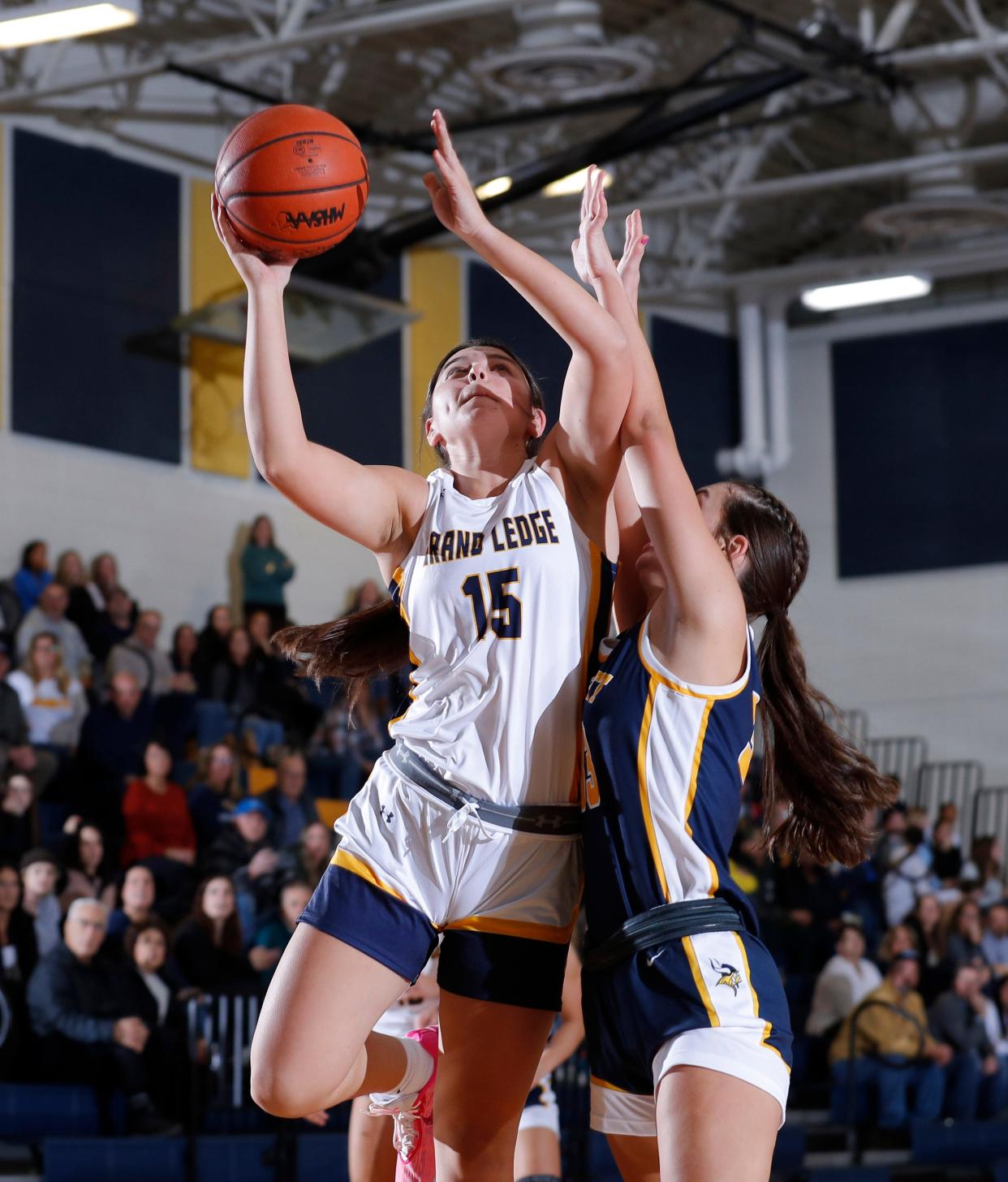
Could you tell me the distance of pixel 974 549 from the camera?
18297 mm

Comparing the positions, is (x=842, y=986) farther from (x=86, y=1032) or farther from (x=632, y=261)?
(x=632, y=261)

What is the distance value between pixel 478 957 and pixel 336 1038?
36 centimetres

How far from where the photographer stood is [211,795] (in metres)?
10.6

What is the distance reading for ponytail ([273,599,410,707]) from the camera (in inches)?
163

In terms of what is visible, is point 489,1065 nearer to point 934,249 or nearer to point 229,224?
point 229,224

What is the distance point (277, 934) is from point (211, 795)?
1.82m

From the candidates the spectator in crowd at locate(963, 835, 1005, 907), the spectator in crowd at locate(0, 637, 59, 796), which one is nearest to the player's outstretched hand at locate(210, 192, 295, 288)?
the spectator in crowd at locate(0, 637, 59, 796)

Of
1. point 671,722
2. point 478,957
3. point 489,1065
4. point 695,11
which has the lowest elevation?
point 489,1065

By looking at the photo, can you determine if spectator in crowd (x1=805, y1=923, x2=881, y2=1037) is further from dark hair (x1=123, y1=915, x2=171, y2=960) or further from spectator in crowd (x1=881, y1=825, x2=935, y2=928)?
dark hair (x1=123, y1=915, x2=171, y2=960)

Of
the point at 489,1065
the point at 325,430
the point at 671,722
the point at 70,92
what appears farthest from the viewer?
the point at 325,430

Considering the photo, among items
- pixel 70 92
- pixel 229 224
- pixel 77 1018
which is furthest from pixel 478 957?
pixel 70 92

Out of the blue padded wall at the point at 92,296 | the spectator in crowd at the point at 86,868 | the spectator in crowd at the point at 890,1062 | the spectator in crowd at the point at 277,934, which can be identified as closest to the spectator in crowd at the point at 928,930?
the spectator in crowd at the point at 890,1062

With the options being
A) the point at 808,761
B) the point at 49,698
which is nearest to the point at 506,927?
the point at 808,761

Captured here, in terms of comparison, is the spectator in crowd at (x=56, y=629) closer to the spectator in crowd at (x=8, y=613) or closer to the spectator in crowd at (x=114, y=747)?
the spectator in crowd at (x=8, y=613)
